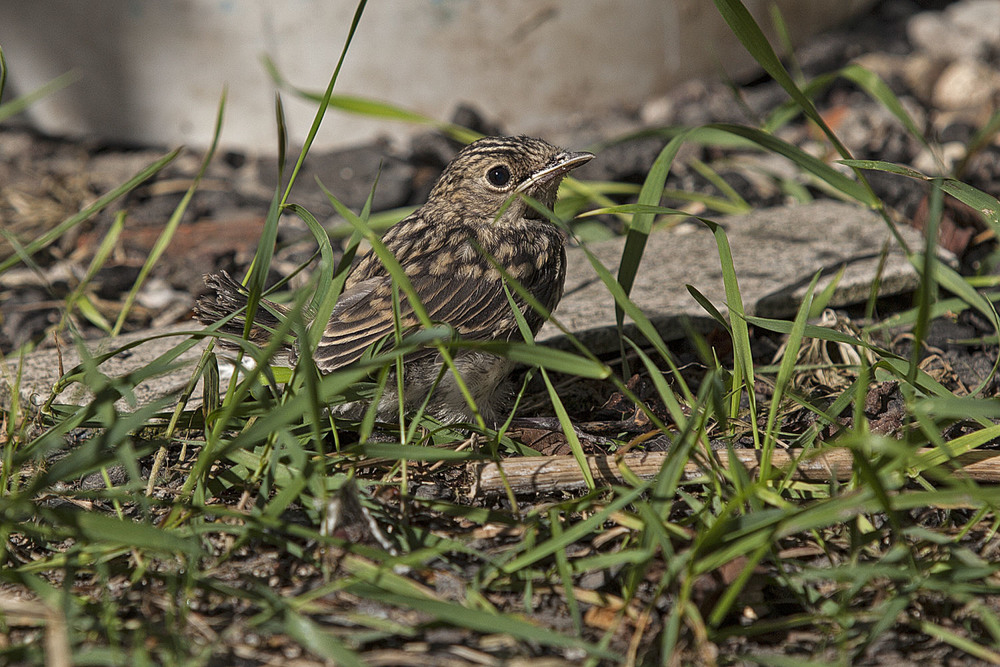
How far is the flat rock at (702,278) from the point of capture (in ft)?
11.2

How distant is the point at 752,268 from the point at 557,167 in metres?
1.05

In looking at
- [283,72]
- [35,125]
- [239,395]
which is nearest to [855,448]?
[239,395]

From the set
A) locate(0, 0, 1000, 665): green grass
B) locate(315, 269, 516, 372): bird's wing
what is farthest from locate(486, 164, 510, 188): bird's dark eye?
locate(0, 0, 1000, 665): green grass

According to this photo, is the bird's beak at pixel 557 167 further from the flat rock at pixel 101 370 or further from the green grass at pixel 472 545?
the flat rock at pixel 101 370

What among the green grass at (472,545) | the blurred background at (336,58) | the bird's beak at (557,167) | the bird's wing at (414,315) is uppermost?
the blurred background at (336,58)

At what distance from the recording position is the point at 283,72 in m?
5.20

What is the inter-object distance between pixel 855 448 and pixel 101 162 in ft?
16.4

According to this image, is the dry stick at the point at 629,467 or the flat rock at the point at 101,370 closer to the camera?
the dry stick at the point at 629,467

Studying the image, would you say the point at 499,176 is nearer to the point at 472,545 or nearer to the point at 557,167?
the point at 557,167

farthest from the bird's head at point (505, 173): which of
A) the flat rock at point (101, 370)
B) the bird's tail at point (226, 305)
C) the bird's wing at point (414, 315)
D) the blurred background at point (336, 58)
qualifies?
the blurred background at point (336, 58)

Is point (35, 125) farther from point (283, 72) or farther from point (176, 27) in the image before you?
point (283, 72)

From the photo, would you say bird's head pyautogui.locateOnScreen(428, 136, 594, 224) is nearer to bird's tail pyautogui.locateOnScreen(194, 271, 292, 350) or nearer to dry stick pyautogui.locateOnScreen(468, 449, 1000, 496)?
bird's tail pyautogui.locateOnScreen(194, 271, 292, 350)

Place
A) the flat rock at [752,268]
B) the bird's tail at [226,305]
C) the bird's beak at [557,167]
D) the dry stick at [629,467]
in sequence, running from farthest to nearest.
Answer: the flat rock at [752,268] → the bird's beak at [557,167] → the bird's tail at [226,305] → the dry stick at [629,467]

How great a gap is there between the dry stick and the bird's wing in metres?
0.56
